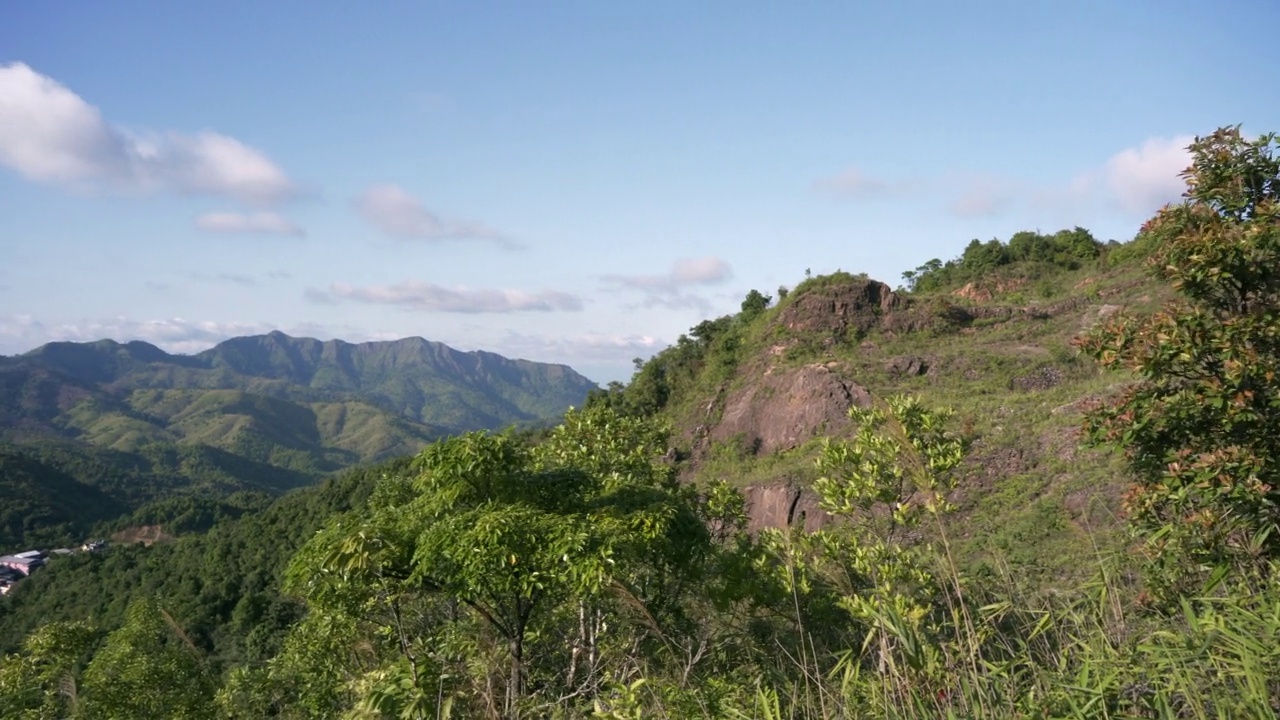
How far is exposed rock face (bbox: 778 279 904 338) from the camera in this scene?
31422 mm

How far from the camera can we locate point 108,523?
73.6 m

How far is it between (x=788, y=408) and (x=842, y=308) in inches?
270

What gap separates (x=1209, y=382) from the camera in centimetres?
→ 410

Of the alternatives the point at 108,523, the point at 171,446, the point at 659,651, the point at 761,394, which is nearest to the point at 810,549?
the point at 659,651

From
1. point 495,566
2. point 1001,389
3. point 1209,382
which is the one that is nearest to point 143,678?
point 495,566

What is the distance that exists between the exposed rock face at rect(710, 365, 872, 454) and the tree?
67.6 feet

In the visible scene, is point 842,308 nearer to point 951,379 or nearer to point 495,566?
point 951,379

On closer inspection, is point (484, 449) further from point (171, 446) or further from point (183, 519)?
point (171, 446)

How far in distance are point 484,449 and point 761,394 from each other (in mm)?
24602

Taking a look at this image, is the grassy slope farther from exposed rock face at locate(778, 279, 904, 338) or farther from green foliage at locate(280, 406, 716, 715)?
green foliage at locate(280, 406, 716, 715)

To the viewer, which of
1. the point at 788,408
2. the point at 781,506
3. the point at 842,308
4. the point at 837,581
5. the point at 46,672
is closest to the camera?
the point at 837,581

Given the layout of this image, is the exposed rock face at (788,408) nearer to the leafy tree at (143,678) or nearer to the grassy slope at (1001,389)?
the grassy slope at (1001,389)

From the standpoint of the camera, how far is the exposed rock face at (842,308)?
31422 mm

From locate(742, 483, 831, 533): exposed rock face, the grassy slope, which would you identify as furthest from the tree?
locate(742, 483, 831, 533): exposed rock face
